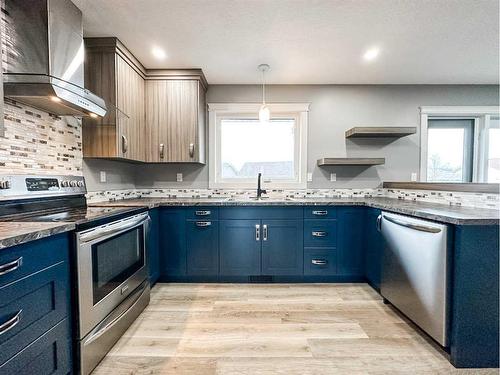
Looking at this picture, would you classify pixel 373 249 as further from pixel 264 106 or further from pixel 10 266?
pixel 10 266

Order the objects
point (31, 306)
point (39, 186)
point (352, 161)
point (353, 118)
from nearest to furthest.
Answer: point (31, 306) → point (39, 186) → point (352, 161) → point (353, 118)

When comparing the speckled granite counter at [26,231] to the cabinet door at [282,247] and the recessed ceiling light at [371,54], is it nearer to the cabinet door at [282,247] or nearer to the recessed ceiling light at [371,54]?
the cabinet door at [282,247]

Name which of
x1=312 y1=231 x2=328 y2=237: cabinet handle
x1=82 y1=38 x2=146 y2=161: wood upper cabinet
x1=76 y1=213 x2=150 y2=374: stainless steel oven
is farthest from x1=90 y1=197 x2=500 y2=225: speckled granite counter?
x1=82 y1=38 x2=146 y2=161: wood upper cabinet

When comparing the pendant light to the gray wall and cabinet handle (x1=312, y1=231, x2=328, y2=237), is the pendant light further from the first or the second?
cabinet handle (x1=312, y1=231, x2=328, y2=237)

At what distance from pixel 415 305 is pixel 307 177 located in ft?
6.12

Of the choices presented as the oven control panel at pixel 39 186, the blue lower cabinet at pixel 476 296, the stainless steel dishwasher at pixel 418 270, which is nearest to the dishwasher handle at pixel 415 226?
the stainless steel dishwasher at pixel 418 270

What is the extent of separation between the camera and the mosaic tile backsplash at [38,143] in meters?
1.54

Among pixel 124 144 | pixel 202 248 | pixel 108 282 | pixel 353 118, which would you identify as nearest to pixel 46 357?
pixel 108 282

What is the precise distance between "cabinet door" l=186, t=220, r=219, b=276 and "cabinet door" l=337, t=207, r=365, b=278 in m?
1.32

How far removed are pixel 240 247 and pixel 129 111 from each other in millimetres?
1840

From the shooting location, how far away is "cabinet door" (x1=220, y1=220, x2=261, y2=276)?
2.55m

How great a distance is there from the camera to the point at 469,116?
3277 millimetres

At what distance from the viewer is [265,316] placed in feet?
6.45

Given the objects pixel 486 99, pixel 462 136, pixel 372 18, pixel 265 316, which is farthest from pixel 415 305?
pixel 486 99
